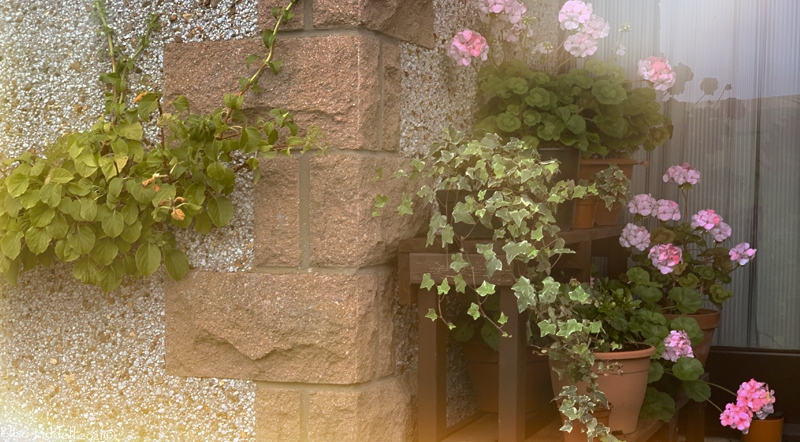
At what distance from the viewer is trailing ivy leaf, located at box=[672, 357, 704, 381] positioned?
2752 millimetres

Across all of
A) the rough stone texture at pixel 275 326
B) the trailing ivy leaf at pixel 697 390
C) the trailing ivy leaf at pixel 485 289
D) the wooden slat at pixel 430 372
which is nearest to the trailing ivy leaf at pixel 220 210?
the rough stone texture at pixel 275 326

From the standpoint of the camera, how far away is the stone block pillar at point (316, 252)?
2.18 meters

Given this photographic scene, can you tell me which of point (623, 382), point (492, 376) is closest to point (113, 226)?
point (492, 376)

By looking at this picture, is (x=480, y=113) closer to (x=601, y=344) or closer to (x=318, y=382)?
(x=601, y=344)

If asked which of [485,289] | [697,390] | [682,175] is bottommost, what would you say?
[697,390]

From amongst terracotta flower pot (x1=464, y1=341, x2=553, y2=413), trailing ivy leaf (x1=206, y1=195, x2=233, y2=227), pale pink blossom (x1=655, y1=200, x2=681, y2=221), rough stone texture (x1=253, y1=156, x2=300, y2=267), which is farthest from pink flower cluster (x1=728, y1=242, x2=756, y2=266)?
trailing ivy leaf (x1=206, y1=195, x2=233, y2=227)

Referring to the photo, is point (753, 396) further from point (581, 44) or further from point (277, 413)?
point (277, 413)

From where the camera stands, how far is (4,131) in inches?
101

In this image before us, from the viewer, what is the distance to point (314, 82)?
220 cm

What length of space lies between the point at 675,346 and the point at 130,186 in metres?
1.66

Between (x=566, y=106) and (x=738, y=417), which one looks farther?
(x=738, y=417)

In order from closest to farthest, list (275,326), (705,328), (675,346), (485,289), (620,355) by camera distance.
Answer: (485,289) → (275,326) → (620,355) → (675,346) → (705,328)

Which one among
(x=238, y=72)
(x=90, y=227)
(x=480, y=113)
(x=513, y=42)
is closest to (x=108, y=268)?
(x=90, y=227)

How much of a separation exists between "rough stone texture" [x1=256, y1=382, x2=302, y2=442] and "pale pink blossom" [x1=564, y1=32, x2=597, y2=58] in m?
1.52
